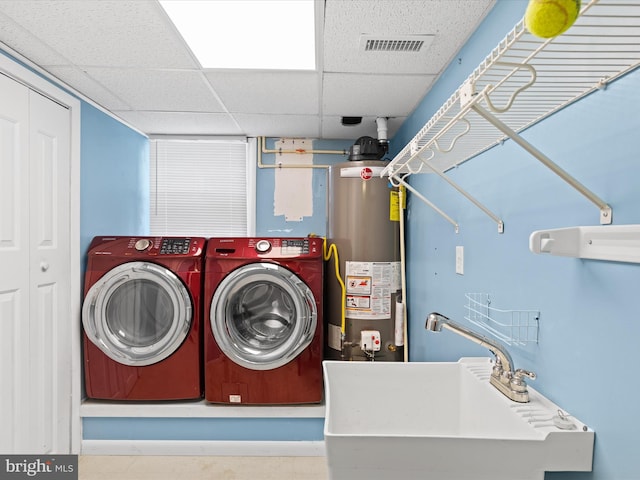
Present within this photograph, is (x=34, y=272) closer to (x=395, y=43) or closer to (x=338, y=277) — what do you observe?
(x=338, y=277)

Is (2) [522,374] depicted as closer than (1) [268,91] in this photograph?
Yes

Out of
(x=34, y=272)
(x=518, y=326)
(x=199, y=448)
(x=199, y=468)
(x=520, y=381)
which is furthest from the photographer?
(x=199, y=448)

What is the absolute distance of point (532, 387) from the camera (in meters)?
1.16

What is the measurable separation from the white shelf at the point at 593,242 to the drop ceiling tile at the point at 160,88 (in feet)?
6.03

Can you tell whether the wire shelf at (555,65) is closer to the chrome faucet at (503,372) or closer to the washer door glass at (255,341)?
the chrome faucet at (503,372)

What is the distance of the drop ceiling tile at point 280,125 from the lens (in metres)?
2.79

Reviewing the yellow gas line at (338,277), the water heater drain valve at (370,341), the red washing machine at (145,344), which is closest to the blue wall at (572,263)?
the water heater drain valve at (370,341)

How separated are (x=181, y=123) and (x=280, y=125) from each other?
74cm

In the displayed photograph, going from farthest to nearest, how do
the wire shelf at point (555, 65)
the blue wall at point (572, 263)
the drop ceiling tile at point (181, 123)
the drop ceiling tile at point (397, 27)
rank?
the drop ceiling tile at point (181, 123) < the drop ceiling tile at point (397, 27) < the blue wall at point (572, 263) < the wire shelf at point (555, 65)

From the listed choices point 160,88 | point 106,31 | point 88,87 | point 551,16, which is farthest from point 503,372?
point 88,87

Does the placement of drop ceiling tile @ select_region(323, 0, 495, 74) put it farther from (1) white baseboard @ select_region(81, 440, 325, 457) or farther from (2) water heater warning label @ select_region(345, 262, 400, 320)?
(1) white baseboard @ select_region(81, 440, 325, 457)

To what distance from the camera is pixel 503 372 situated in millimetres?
1165

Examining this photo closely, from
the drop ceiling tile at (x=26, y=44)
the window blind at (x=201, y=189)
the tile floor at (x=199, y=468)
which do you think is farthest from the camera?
the window blind at (x=201, y=189)

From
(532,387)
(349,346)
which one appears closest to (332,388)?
(532,387)
